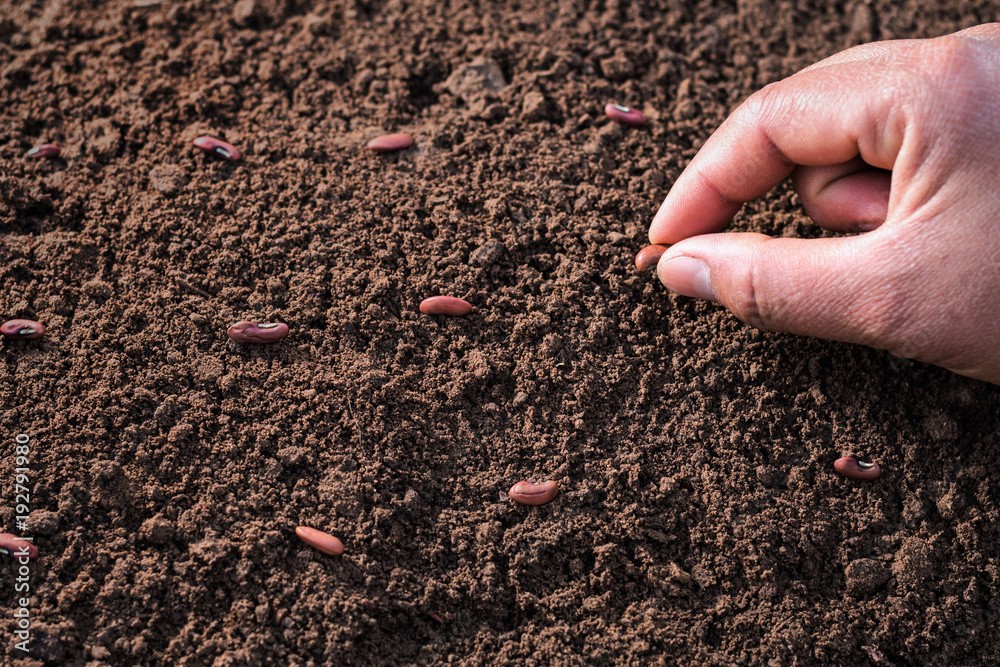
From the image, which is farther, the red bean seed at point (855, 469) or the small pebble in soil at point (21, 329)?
the small pebble in soil at point (21, 329)

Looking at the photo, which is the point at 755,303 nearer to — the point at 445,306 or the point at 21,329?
the point at 445,306

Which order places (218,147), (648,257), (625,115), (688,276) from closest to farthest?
(688,276), (648,257), (218,147), (625,115)

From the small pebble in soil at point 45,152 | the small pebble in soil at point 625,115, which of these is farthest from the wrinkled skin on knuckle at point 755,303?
the small pebble in soil at point 45,152

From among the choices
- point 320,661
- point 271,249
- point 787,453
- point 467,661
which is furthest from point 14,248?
point 787,453

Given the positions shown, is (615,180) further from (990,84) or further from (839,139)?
(990,84)

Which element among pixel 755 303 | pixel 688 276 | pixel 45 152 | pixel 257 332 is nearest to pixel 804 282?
pixel 755 303

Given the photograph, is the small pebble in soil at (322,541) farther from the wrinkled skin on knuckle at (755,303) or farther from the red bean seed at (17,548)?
the wrinkled skin on knuckle at (755,303)

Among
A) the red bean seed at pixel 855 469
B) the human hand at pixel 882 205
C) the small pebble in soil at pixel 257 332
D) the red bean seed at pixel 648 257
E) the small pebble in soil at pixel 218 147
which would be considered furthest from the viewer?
the small pebble in soil at pixel 218 147
